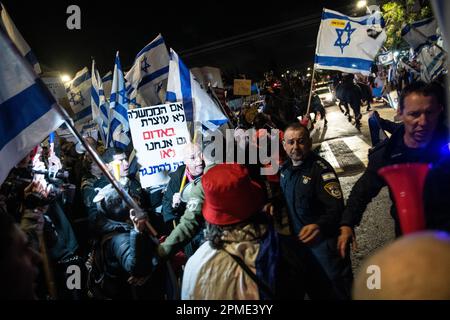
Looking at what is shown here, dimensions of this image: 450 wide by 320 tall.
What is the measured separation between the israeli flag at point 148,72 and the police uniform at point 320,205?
363cm

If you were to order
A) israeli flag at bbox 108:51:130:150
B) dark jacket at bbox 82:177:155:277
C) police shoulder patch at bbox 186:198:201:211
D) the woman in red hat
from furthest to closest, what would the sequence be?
1. israeli flag at bbox 108:51:130:150
2. police shoulder patch at bbox 186:198:201:211
3. dark jacket at bbox 82:177:155:277
4. the woman in red hat

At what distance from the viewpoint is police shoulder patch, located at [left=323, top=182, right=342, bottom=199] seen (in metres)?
3.17

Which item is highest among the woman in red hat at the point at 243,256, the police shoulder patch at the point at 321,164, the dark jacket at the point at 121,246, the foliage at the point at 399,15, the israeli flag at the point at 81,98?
the foliage at the point at 399,15

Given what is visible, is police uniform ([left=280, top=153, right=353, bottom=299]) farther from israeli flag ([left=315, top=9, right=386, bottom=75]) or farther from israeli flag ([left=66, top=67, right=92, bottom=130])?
israeli flag ([left=66, top=67, right=92, bottom=130])

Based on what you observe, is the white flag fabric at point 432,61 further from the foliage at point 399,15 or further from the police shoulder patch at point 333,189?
the foliage at point 399,15

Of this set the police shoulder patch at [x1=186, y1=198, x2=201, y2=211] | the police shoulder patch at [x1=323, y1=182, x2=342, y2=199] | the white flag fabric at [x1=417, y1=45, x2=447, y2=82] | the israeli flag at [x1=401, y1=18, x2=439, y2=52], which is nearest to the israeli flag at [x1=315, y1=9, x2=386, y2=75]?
the police shoulder patch at [x1=323, y1=182, x2=342, y2=199]

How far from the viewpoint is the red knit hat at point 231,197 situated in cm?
211

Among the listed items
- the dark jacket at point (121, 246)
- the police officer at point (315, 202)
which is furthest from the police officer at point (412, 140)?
the dark jacket at point (121, 246)

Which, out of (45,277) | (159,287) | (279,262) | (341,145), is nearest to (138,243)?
(159,287)

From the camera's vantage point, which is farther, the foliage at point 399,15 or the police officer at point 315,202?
the foliage at point 399,15

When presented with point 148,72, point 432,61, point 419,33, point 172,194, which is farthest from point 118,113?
point 432,61

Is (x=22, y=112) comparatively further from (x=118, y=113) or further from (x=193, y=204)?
(x=118, y=113)

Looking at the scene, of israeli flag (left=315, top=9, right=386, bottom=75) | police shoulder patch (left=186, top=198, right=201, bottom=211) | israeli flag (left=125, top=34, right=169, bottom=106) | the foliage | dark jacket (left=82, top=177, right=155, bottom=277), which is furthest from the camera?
the foliage
